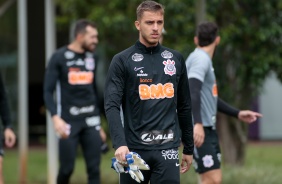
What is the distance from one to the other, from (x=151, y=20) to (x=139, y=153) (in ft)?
3.54

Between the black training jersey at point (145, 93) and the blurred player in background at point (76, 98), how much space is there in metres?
3.56

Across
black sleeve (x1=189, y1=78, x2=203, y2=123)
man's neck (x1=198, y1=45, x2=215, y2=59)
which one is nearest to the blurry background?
man's neck (x1=198, y1=45, x2=215, y2=59)

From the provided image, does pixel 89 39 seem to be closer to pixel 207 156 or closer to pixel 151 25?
pixel 207 156

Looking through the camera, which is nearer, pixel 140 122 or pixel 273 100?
pixel 140 122

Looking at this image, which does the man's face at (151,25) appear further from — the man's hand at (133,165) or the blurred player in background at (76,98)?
the blurred player in background at (76,98)

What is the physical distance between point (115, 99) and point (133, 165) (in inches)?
23.2

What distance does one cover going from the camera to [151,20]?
704cm

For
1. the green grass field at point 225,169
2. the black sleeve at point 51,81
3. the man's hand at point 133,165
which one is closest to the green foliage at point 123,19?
the green grass field at point 225,169

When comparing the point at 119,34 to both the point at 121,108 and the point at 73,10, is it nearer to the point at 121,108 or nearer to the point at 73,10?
the point at 73,10

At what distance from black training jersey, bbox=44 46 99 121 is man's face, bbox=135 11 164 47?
12.5 feet

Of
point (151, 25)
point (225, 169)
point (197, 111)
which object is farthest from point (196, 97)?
point (225, 169)

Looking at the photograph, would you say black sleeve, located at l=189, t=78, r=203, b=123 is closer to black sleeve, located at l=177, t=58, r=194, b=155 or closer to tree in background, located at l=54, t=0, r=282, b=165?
black sleeve, located at l=177, t=58, r=194, b=155

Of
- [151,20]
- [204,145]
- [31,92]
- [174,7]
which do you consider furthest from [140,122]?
[31,92]

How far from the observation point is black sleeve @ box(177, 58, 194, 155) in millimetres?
7391
